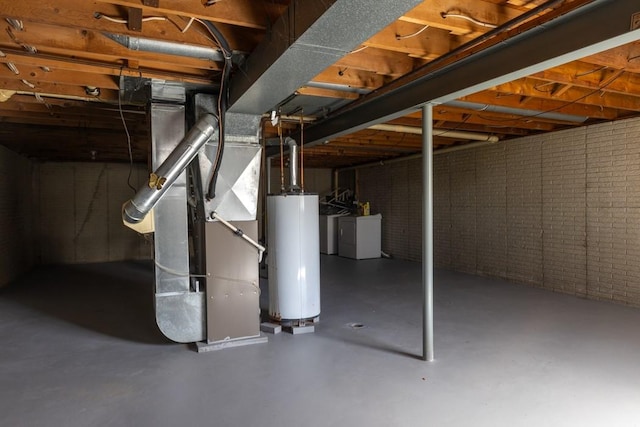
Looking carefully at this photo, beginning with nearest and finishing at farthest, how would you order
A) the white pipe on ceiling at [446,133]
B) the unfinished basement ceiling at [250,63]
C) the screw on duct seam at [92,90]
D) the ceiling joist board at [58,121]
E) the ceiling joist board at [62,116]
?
the unfinished basement ceiling at [250,63]
the screw on duct seam at [92,90]
the ceiling joist board at [62,116]
the ceiling joist board at [58,121]
the white pipe on ceiling at [446,133]

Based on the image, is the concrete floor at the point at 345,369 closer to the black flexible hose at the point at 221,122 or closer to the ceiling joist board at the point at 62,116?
the black flexible hose at the point at 221,122

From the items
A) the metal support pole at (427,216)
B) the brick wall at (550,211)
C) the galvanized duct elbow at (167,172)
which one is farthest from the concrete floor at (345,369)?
the galvanized duct elbow at (167,172)

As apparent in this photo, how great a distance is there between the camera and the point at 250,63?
2674mm

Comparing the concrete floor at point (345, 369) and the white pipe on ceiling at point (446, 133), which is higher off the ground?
the white pipe on ceiling at point (446, 133)

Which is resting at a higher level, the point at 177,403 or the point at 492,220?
the point at 492,220

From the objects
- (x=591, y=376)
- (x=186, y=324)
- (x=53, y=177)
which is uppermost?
(x=53, y=177)

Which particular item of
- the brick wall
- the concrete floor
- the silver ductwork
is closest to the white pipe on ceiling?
the brick wall

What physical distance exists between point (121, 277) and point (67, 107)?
345 cm

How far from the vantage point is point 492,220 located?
6.43 meters

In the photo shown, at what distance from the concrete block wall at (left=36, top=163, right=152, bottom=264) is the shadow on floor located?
0.67 meters

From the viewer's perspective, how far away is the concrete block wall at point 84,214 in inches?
326

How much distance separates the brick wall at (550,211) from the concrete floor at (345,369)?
0.59 meters

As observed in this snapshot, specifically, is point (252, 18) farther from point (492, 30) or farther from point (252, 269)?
point (252, 269)

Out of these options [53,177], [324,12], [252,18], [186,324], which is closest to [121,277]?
[53,177]
